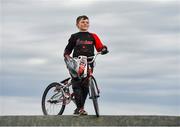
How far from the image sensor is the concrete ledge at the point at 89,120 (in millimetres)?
11898

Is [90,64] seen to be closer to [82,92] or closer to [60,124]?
[82,92]

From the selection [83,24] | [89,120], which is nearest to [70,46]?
[83,24]

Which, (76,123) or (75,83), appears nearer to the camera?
(76,123)

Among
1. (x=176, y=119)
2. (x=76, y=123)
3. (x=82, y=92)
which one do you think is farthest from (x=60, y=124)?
(x=176, y=119)

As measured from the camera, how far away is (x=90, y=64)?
12875 mm

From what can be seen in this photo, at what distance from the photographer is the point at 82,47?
12820 millimetres

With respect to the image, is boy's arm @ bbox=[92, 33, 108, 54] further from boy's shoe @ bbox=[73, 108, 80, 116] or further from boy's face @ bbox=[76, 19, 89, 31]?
boy's shoe @ bbox=[73, 108, 80, 116]

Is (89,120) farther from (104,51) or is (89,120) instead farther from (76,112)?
(104,51)

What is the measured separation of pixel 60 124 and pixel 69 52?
1859 millimetres

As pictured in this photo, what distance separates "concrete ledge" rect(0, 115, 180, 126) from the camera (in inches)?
468

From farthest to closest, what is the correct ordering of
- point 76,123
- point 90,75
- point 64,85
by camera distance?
point 64,85 < point 90,75 < point 76,123

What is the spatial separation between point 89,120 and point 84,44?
1.64m

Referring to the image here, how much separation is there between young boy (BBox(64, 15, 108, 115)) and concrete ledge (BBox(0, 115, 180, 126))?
33.2 inches

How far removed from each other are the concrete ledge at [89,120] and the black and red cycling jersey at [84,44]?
137 centimetres
